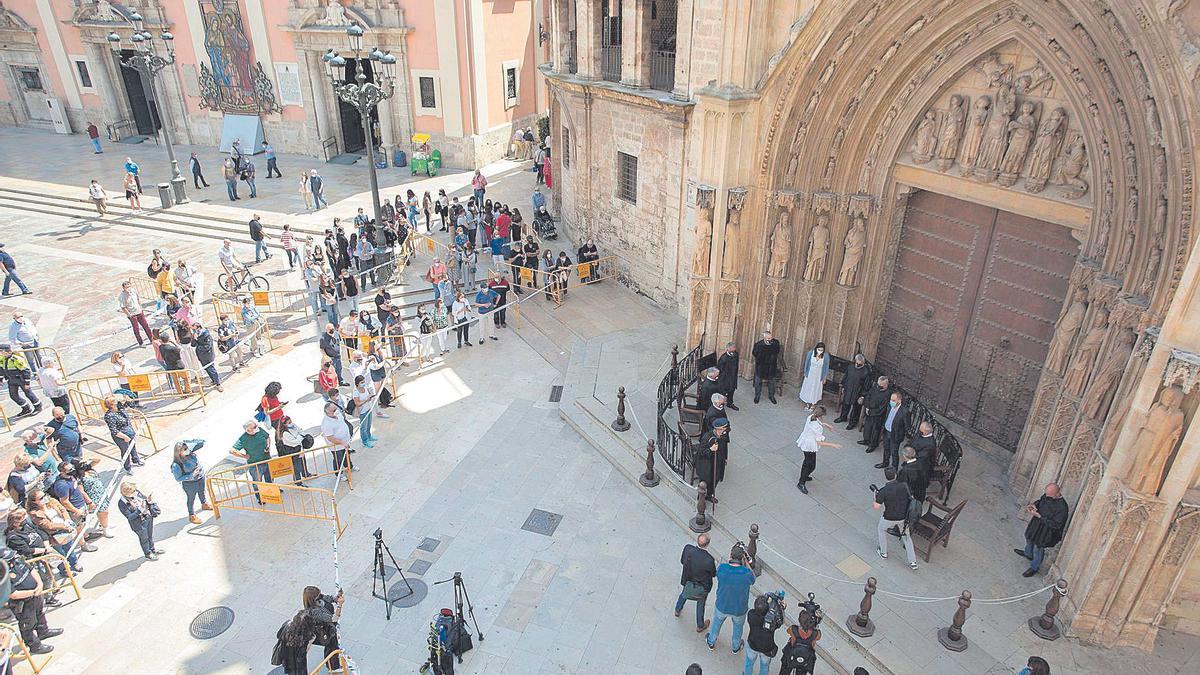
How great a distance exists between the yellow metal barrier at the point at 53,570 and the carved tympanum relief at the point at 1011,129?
14.3 m

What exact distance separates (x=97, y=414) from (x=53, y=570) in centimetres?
522

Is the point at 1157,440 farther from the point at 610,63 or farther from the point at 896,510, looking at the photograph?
the point at 610,63

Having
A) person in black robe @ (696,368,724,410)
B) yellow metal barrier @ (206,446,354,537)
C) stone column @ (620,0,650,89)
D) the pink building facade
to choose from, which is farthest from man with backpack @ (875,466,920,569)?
the pink building facade

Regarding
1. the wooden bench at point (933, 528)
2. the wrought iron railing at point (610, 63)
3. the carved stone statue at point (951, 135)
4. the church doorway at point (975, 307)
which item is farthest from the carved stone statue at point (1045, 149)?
the wrought iron railing at point (610, 63)

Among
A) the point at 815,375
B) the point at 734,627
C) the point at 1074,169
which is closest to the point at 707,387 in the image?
the point at 815,375

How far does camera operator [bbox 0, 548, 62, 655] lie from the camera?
29.2 ft

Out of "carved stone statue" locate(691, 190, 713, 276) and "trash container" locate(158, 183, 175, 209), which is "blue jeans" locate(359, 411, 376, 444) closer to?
"carved stone statue" locate(691, 190, 713, 276)

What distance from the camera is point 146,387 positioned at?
47.4ft

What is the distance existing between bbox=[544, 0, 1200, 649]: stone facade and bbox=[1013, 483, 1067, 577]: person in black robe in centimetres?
21

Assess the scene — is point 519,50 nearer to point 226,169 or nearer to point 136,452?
point 226,169

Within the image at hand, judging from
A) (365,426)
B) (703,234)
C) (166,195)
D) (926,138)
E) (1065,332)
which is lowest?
(365,426)

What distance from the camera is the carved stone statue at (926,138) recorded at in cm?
1134

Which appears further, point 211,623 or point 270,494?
point 270,494

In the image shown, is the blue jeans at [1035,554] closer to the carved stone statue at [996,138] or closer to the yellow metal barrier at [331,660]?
the carved stone statue at [996,138]
